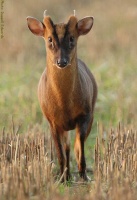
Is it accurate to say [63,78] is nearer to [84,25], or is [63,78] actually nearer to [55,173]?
[84,25]

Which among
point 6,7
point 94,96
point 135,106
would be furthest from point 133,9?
point 94,96

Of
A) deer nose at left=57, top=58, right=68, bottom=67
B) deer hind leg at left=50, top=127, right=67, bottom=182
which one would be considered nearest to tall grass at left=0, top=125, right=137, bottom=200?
deer hind leg at left=50, top=127, right=67, bottom=182

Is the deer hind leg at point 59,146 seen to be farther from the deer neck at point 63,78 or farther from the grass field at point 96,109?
the deer neck at point 63,78

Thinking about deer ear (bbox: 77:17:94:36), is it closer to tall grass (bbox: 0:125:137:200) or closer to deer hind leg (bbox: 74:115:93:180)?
deer hind leg (bbox: 74:115:93:180)

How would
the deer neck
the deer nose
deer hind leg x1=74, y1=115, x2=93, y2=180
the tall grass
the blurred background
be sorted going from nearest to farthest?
the tall grass → the deer nose → the deer neck → deer hind leg x1=74, y1=115, x2=93, y2=180 → the blurred background

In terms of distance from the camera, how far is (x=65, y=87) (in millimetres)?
9250

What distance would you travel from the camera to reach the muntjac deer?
29.6 ft

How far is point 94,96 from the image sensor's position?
10414mm

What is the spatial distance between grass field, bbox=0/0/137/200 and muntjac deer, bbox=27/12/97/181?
334mm

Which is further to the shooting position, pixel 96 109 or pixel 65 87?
Answer: pixel 96 109

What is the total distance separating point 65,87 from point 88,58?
11206mm

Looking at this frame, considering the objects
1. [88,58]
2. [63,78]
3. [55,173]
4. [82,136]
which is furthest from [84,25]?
[88,58]

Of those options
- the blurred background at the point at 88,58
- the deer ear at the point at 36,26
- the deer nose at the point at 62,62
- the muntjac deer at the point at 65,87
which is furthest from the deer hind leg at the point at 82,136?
the blurred background at the point at 88,58

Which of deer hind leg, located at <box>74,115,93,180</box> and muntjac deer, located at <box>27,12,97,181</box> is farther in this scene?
deer hind leg, located at <box>74,115,93,180</box>
